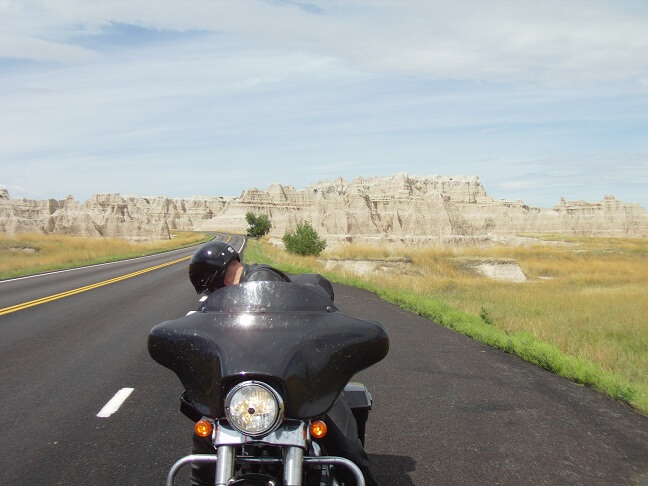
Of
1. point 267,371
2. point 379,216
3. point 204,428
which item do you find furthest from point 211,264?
point 379,216

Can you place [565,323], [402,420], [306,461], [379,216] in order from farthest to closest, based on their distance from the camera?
[379,216] → [565,323] → [402,420] → [306,461]

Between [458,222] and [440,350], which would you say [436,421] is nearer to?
[440,350]

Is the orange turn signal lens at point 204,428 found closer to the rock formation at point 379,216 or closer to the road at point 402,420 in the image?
the road at point 402,420

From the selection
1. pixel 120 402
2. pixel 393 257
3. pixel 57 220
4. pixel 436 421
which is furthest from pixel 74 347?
pixel 57 220

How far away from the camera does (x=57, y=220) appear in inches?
3531

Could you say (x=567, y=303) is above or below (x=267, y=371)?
below

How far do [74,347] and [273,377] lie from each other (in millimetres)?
7635

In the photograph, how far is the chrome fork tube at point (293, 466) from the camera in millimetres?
2219

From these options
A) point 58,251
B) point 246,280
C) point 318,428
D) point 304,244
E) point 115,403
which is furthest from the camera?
point 58,251

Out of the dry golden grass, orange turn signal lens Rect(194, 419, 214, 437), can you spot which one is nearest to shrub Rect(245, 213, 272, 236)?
the dry golden grass

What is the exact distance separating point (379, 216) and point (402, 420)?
96723 mm

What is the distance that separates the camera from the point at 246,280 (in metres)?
3.34

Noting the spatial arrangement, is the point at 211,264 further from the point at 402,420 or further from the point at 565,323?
the point at 565,323

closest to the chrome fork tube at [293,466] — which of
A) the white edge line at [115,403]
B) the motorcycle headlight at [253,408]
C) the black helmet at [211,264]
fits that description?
the motorcycle headlight at [253,408]
